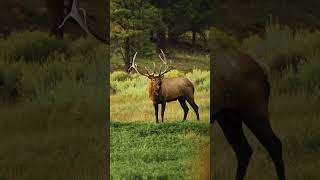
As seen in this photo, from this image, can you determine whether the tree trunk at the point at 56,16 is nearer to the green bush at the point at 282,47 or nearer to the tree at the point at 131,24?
the tree at the point at 131,24

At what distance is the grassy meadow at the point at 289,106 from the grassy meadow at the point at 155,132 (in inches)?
6.0

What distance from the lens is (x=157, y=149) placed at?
4152 millimetres

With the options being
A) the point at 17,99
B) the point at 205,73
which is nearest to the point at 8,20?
the point at 17,99

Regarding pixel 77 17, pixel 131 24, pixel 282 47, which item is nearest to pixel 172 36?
pixel 131 24

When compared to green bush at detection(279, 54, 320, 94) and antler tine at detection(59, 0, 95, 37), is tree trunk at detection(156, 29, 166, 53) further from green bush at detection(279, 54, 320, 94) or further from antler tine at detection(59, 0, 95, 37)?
green bush at detection(279, 54, 320, 94)

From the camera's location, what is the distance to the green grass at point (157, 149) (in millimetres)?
4078

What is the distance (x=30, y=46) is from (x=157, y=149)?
1222mm

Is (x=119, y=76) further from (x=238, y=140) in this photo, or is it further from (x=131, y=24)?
(x=238, y=140)

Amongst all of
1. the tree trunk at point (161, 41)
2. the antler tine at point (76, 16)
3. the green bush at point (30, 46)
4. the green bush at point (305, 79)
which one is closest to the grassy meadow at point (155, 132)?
the tree trunk at point (161, 41)

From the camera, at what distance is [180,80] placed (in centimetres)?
420

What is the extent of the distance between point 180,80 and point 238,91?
454mm

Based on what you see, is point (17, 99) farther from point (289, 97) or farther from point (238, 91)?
point (289, 97)

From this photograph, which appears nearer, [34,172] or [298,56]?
[34,172]

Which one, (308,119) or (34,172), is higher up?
(308,119)
